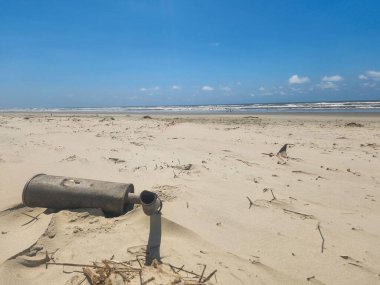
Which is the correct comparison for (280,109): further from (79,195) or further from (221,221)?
(79,195)

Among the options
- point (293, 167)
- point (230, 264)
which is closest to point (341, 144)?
point (293, 167)

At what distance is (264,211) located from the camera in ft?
12.4

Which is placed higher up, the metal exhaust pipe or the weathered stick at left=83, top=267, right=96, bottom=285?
the metal exhaust pipe

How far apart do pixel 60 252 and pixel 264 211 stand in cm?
224

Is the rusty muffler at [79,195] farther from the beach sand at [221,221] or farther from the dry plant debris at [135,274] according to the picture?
the dry plant debris at [135,274]

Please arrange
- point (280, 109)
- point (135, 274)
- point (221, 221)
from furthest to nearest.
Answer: point (280, 109) → point (221, 221) → point (135, 274)

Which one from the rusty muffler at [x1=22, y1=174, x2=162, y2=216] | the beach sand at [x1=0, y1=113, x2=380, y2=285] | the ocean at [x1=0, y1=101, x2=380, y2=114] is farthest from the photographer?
the ocean at [x1=0, y1=101, x2=380, y2=114]

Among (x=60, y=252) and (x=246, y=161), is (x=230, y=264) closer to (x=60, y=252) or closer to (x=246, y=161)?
(x=60, y=252)

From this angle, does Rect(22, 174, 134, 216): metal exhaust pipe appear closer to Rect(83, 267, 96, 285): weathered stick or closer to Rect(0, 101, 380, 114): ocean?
Rect(83, 267, 96, 285): weathered stick

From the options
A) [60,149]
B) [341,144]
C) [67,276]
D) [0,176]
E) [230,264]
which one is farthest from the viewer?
[341,144]

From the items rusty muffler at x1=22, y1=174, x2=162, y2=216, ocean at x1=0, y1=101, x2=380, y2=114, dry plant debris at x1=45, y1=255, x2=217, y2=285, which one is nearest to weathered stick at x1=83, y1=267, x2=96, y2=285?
dry plant debris at x1=45, y1=255, x2=217, y2=285

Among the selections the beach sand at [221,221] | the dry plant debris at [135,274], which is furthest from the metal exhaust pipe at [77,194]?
the dry plant debris at [135,274]

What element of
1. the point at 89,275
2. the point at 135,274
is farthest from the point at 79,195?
the point at 135,274

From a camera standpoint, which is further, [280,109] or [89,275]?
[280,109]
